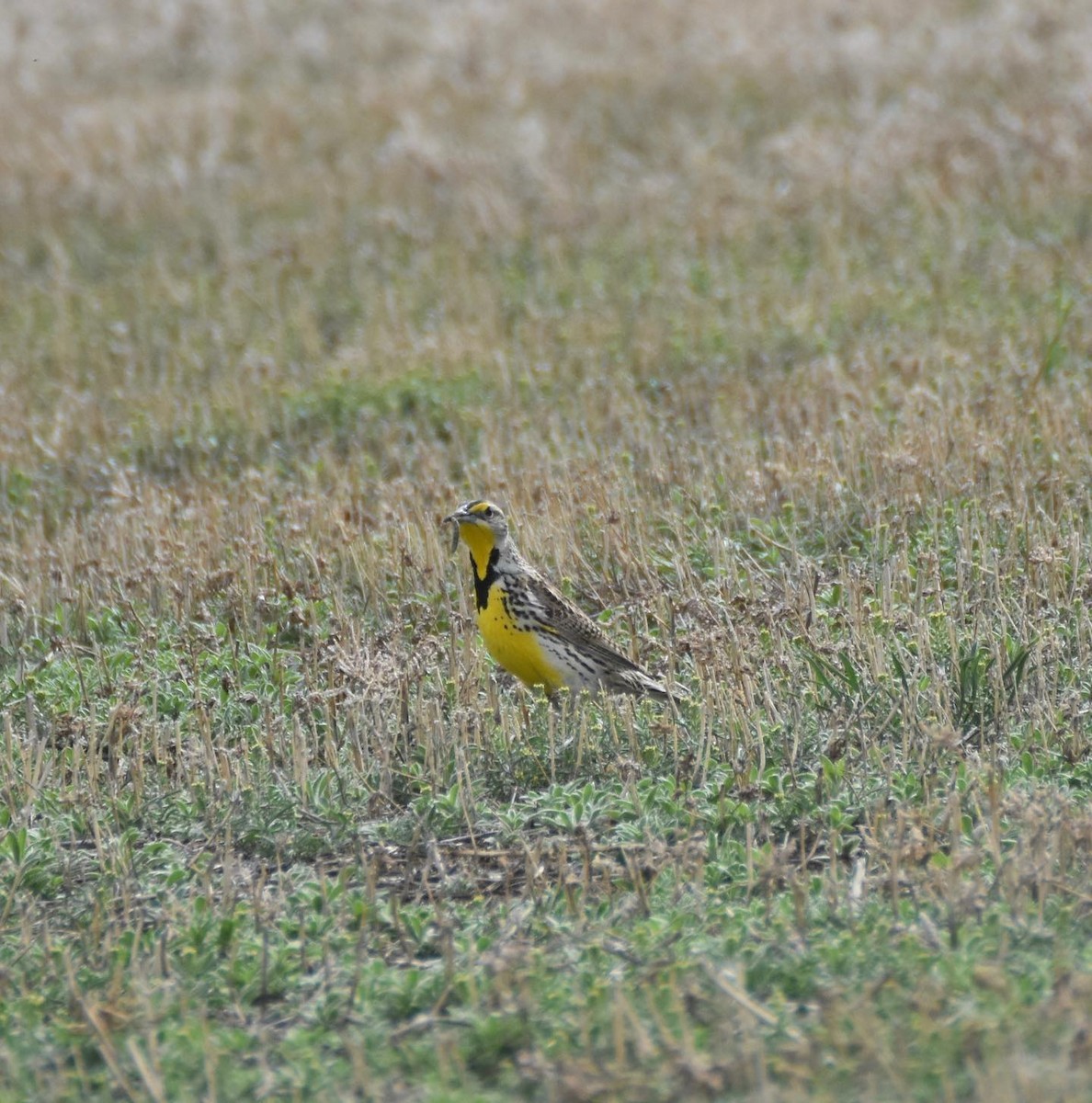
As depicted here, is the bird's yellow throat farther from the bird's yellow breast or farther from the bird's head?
the bird's yellow breast

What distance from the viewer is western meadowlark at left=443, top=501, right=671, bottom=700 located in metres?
7.24

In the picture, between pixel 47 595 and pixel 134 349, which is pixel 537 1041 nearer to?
pixel 47 595

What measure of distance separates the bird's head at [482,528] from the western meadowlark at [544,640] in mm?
40

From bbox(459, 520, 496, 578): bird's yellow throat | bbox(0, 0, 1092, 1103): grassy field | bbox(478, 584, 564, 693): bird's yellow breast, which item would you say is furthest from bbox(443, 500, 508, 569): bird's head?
bbox(0, 0, 1092, 1103): grassy field

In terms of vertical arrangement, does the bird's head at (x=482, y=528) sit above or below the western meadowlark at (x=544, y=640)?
above

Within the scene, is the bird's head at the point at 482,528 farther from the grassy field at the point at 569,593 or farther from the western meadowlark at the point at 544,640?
the grassy field at the point at 569,593

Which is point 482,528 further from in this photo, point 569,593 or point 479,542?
point 569,593

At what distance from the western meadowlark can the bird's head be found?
0.13ft

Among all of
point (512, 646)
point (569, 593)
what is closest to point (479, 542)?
point (512, 646)

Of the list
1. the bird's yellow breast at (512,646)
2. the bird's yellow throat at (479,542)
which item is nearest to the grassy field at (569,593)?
the bird's yellow breast at (512,646)

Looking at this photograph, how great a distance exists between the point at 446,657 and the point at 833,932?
3.21 m

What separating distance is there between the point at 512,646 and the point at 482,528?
59cm

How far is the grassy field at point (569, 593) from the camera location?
490 cm

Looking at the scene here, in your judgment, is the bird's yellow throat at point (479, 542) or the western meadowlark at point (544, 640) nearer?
the western meadowlark at point (544, 640)
